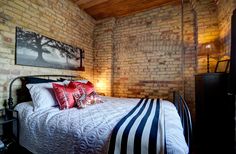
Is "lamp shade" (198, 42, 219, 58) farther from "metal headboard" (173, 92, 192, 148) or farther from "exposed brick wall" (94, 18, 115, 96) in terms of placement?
"exposed brick wall" (94, 18, 115, 96)

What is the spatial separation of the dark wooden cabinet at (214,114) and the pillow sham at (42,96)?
2.16 m

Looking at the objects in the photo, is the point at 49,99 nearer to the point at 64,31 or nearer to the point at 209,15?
the point at 64,31

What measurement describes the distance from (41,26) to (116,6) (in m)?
1.69

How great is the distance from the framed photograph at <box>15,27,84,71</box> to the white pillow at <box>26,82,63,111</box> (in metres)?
0.55

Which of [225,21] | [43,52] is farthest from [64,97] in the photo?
[225,21]

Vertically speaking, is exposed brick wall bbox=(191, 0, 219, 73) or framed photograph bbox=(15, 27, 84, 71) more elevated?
exposed brick wall bbox=(191, 0, 219, 73)

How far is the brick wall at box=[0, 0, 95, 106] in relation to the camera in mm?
1943

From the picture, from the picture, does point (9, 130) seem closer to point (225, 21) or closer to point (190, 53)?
point (190, 53)

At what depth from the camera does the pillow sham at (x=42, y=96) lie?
1.73m

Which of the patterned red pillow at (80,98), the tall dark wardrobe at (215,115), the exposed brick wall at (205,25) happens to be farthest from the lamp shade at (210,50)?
the patterned red pillow at (80,98)

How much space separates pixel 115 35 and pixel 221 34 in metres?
2.32

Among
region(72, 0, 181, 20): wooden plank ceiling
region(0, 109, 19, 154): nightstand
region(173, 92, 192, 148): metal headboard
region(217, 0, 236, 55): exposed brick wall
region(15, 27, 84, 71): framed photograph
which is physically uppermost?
region(72, 0, 181, 20): wooden plank ceiling

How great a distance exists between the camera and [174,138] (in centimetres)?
88

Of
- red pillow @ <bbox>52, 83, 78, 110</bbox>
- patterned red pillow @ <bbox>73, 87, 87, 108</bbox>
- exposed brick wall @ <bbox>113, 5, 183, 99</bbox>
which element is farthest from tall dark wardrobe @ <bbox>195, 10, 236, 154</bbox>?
red pillow @ <bbox>52, 83, 78, 110</bbox>
